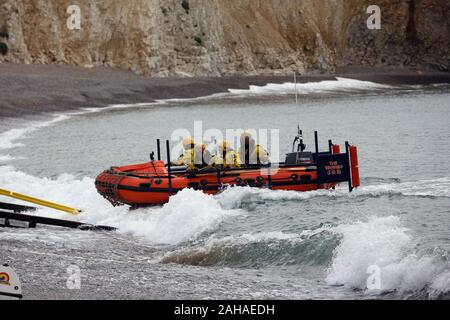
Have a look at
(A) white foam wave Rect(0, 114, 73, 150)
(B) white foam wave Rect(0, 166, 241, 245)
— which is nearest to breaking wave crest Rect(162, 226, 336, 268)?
(B) white foam wave Rect(0, 166, 241, 245)

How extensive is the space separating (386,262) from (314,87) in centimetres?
7511

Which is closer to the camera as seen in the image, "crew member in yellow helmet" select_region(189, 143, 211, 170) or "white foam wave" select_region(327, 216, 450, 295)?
"white foam wave" select_region(327, 216, 450, 295)

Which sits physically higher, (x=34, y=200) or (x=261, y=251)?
(x=34, y=200)

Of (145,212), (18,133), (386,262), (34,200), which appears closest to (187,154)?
(145,212)

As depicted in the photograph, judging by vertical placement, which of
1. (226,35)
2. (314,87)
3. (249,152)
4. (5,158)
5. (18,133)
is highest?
(226,35)

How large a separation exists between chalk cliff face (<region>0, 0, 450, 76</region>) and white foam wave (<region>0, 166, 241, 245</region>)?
138 ft

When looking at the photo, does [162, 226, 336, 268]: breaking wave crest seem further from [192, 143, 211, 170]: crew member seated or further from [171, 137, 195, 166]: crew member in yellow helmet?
[171, 137, 195, 166]: crew member in yellow helmet

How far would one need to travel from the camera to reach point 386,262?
12062mm

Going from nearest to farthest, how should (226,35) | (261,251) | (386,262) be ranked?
(386,262) < (261,251) < (226,35)

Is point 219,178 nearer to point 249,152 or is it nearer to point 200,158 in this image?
point 200,158

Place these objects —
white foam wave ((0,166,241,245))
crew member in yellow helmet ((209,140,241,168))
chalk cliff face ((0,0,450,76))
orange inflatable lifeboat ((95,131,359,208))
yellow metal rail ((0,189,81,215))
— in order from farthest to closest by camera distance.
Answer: chalk cliff face ((0,0,450,76)) → crew member in yellow helmet ((209,140,241,168)) → orange inflatable lifeboat ((95,131,359,208)) → yellow metal rail ((0,189,81,215)) → white foam wave ((0,166,241,245))

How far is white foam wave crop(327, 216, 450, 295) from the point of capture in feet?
36.7

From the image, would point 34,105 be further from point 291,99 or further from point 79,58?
point 291,99

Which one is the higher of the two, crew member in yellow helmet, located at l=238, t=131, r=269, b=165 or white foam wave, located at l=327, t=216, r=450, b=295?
crew member in yellow helmet, located at l=238, t=131, r=269, b=165
